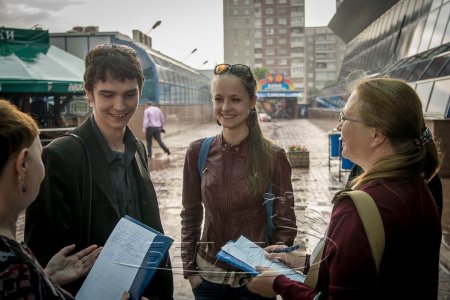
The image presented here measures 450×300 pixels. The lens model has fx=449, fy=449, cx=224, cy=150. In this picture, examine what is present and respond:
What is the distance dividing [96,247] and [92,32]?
2462 centimetres

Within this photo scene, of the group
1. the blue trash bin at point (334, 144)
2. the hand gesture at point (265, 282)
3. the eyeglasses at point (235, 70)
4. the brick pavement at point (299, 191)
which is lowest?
the brick pavement at point (299, 191)

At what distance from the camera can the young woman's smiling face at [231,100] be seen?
250 cm

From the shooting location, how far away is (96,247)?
6.12 ft

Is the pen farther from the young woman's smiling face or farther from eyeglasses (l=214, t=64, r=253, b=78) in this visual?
eyeglasses (l=214, t=64, r=253, b=78)

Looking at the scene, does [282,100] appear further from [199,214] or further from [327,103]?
[199,214]

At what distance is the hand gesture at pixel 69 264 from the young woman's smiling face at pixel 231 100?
104cm

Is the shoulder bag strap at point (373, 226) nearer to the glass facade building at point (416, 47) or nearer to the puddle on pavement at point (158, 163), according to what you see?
the glass facade building at point (416, 47)

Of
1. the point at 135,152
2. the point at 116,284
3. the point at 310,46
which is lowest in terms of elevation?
the point at 116,284

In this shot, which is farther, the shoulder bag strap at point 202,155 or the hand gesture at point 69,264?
the shoulder bag strap at point 202,155

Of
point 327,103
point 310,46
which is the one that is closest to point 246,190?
point 327,103

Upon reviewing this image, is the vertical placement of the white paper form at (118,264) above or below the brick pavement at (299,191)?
above

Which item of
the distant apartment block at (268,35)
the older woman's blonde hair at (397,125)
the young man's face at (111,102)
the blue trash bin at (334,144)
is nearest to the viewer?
the older woman's blonde hair at (397,125)

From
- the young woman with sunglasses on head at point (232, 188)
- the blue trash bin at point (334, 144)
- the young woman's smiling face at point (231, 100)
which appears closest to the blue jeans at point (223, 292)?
the young woman with sunglasses on head at point (232, 188)

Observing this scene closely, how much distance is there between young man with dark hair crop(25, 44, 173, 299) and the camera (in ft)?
6.15
